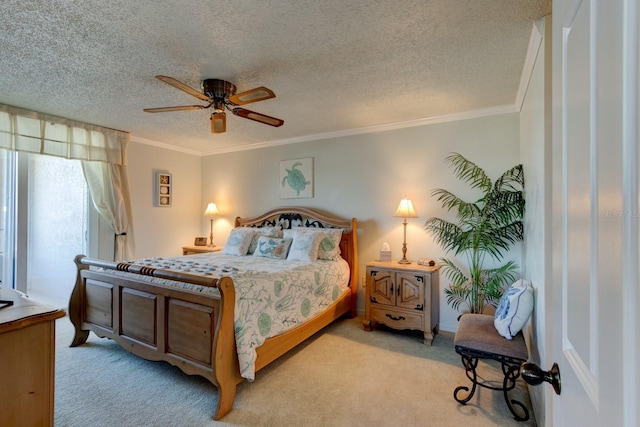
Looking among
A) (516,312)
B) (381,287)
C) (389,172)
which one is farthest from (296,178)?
(516,312)

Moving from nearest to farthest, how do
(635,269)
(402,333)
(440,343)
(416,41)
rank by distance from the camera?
(635,269) → (416,41) → (440,343) → (402,333)

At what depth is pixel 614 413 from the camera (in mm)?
442

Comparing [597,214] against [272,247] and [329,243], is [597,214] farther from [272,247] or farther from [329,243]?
[272,247]

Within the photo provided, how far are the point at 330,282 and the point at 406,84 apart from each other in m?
2.16

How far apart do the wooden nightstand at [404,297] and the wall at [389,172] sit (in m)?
0.38

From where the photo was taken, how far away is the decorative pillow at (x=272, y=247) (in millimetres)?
3717

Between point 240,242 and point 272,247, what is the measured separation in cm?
55

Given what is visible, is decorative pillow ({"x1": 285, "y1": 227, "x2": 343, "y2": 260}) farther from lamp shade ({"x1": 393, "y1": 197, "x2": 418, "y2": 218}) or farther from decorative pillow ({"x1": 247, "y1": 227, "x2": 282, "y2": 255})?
lamp shade ({"x1": 393, "y1": 197, "x2": 418, "y2": 218})

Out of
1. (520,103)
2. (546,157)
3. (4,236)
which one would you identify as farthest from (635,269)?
(4,236)

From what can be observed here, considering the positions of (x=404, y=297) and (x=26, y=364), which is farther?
(x=404, y=297)

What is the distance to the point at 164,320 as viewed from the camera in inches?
92.0

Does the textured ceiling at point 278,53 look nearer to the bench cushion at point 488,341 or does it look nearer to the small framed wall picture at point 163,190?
the small framed wall picture at point 163,190

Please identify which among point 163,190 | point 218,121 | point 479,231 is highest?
point 218,121

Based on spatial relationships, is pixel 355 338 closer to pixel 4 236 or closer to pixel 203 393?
pixel 203 393
